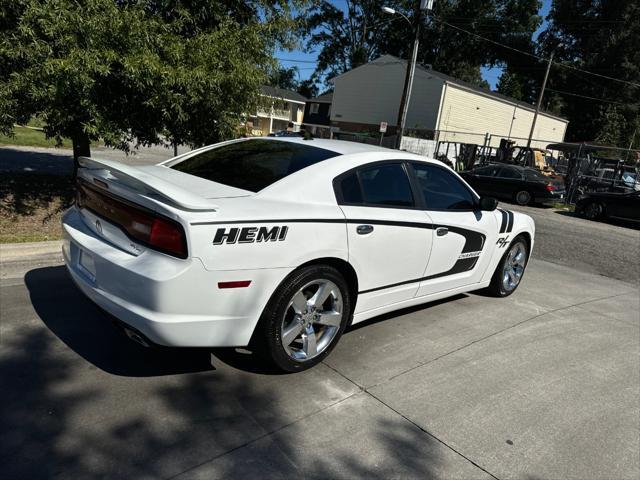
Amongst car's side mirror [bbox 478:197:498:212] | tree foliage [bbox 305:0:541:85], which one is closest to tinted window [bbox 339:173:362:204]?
car's side mirror [bbox 478:197:498:212]

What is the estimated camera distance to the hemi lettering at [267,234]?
275cm

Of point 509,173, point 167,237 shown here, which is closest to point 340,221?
point 167,237

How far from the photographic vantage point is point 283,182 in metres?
3.15

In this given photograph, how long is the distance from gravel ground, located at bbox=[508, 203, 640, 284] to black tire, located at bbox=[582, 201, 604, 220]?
37 centimetres

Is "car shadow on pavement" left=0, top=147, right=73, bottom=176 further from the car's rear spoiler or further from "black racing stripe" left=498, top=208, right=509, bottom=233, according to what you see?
"black racing stripe" left=498, top=208, right=509, bottom=233


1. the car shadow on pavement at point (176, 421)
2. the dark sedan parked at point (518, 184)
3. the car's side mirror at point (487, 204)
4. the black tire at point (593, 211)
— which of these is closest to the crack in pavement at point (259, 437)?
the car shadow on pavement at point (176, 421)

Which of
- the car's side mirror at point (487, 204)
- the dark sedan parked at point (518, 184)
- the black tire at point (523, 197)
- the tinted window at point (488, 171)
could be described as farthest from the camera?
the tinted window at point (488, 171)

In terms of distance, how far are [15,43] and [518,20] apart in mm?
58878

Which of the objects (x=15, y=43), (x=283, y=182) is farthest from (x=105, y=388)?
(x=15, y=43)

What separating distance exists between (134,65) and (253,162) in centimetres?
240

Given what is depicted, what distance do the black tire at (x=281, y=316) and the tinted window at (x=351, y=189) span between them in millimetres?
526

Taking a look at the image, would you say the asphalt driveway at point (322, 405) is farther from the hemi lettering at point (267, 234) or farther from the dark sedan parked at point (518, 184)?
the dark sedan parked at point (518, 184)

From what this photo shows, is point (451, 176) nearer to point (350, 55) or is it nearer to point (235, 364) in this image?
point (235, 364)

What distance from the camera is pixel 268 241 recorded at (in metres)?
2.79
